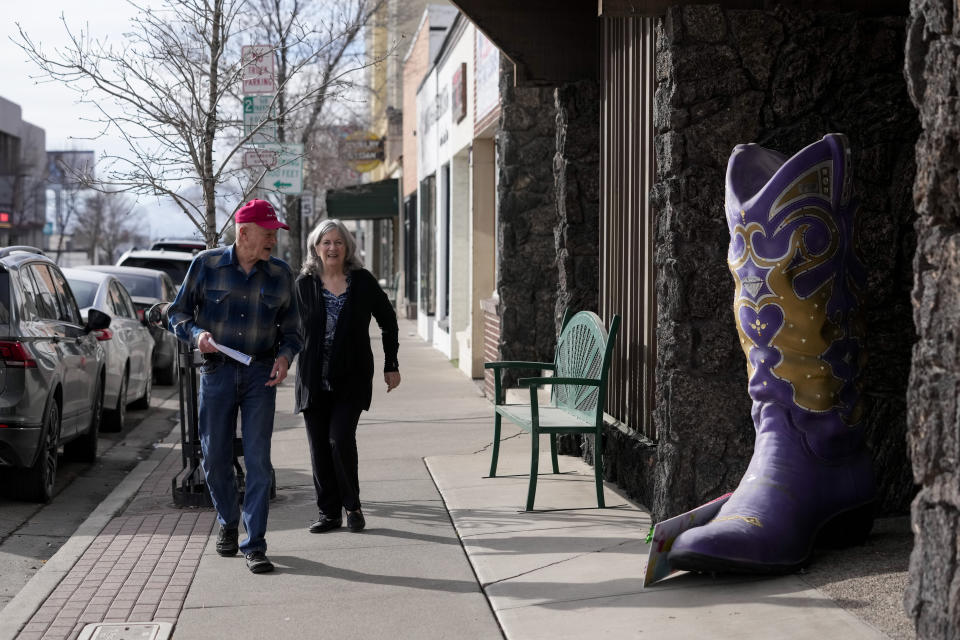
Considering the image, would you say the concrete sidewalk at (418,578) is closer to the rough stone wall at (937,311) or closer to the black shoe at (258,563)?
the black shoe at (258,563)

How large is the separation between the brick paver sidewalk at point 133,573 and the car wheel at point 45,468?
0.68 metres

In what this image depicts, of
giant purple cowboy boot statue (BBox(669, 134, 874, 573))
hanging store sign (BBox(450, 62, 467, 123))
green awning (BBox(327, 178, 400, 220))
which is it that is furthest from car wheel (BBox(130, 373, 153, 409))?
green awning (BBox(327, 178, 400, 220))

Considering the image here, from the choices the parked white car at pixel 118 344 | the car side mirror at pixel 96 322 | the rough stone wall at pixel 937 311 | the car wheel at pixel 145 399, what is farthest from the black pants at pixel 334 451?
the car wheel at pixel 145 399

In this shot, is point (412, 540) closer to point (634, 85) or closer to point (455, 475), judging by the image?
point (455, 475)

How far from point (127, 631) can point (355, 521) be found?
197 centimetres

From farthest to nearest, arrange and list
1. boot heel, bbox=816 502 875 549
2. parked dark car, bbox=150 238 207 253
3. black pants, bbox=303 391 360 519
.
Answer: parked dark car, bbox=150 238 207 253 → black pants, bbox=303 391 360 519 → boot heel, bbox=816 502 875 549

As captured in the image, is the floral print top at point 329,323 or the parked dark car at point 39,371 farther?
the parked dark car at point 39,371

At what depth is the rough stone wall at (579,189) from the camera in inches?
348

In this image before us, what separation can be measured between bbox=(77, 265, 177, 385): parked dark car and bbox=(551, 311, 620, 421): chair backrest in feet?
28.7

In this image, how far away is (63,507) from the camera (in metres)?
8.44

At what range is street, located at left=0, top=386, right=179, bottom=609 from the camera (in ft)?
22.1

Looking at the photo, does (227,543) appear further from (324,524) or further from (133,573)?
(324,524)

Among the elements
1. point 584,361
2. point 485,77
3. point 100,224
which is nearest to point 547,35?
point 584,361

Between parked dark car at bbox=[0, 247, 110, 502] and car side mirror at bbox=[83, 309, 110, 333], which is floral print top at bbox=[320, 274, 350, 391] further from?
car side mirror at bbox=[83, 309, 110, 333]
